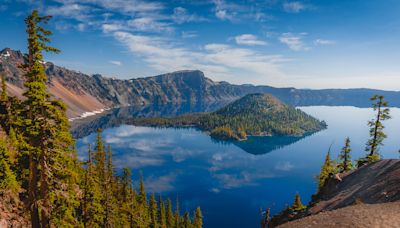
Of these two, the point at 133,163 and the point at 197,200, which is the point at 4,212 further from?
the point at 133,163

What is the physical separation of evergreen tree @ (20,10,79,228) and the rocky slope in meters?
22.8

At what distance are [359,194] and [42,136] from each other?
113 feet

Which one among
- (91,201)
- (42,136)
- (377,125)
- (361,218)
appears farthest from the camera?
(377,125)

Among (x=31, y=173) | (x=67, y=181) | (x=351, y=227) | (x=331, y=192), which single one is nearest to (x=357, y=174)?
(x=331, y=192)

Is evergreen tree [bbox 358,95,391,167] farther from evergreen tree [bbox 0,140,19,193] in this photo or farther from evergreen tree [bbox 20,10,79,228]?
evergreen tree [bbox 0,140,19,193]

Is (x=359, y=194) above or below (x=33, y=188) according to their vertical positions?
below

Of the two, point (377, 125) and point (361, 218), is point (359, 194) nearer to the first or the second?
point (361, 218)

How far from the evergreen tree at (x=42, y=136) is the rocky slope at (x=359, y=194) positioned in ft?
74.7

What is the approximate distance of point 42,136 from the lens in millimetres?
20062

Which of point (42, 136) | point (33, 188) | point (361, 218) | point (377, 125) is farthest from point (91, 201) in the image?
point (377, 125)

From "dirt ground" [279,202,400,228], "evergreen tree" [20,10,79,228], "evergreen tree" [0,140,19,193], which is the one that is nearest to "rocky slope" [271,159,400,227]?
"dirt ground" [279,202,400,228]

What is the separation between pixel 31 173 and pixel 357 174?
43171mm

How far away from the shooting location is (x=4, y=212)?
3888 cm

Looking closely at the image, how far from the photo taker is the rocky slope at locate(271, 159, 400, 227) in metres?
26.1
